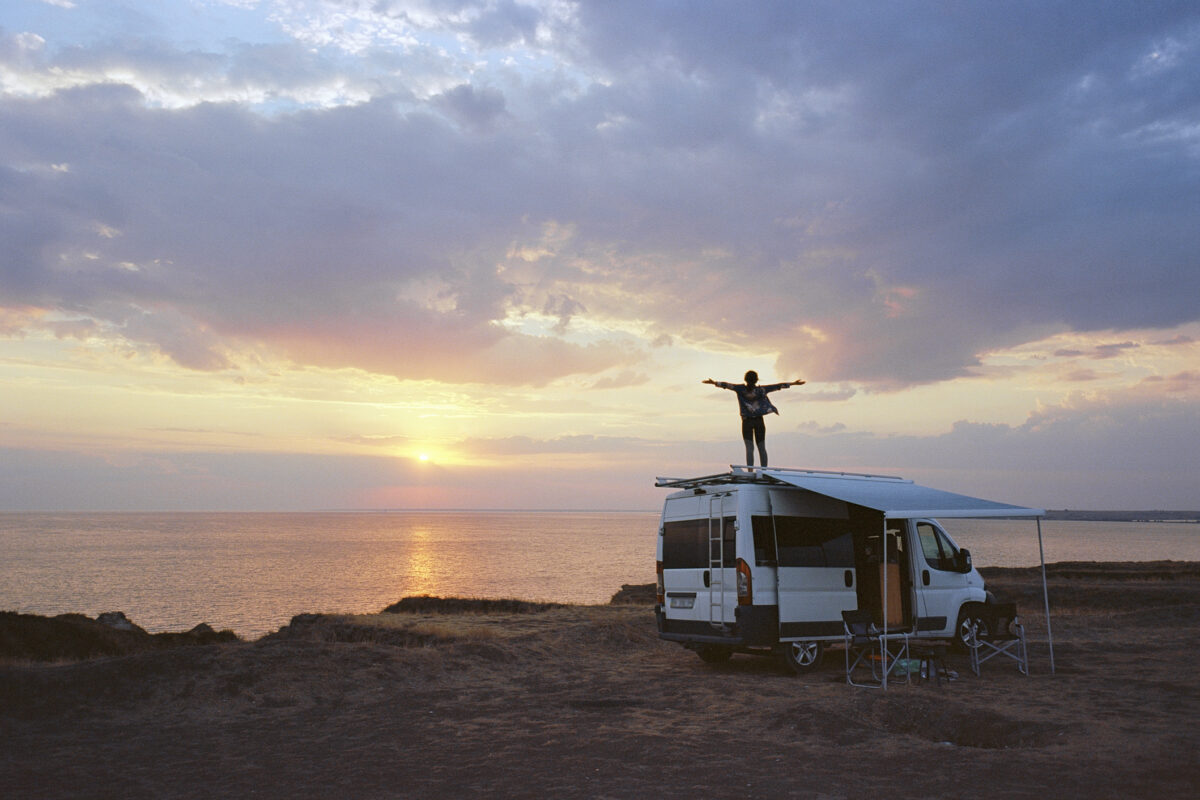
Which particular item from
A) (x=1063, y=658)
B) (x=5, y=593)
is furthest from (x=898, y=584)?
(x=5, y=593)

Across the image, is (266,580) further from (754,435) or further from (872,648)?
(872,648)

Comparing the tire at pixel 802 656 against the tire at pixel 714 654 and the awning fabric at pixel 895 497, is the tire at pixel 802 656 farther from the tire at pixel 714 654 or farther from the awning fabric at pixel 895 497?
the awning fabric at pixel 895 497

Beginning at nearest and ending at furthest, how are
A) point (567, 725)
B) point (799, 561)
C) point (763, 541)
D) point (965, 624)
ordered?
point (567, 725) → point (763, 541) → point (799, 561) → point (965, 624)

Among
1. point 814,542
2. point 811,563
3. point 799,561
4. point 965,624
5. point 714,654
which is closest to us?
point 799,561

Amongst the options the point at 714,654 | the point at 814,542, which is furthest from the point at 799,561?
the point at 714,654

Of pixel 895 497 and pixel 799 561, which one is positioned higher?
pixel 895 497

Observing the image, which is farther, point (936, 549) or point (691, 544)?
point (936, 549)

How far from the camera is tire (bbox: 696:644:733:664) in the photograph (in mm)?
12461

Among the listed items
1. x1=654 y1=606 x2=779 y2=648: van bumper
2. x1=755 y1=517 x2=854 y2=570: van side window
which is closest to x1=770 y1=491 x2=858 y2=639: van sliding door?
x1=755 y1=517 x2=854 y2=570: van side window

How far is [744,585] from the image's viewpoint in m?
11.0

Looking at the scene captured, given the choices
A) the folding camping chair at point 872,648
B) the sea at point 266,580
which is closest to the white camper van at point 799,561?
the folding camping chair at point 872,648

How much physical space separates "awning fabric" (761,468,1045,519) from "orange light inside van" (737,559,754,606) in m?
1.26

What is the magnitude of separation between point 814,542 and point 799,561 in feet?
1.45

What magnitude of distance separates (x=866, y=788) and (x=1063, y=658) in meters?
8.33
